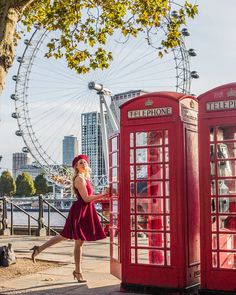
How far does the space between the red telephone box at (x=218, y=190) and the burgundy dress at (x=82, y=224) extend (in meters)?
1.44

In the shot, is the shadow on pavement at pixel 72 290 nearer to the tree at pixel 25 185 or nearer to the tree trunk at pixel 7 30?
the tree trunk at pixel 7 30

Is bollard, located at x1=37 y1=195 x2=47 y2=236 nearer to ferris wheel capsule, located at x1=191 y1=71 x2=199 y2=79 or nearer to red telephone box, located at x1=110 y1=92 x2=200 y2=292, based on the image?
red telephone box, located at x1=110 y1=92 x2=200 y2=292

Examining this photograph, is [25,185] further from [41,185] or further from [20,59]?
[20,59]

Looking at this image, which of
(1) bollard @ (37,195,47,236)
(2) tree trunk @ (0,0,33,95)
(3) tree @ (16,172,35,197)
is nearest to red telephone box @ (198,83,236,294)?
(2) tree trunk @ (0,0,33,95)

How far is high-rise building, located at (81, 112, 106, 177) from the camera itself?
3588 cm

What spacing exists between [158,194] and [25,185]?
71.4 m

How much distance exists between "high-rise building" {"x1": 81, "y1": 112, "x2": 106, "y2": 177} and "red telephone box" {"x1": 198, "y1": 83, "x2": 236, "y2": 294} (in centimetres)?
2999

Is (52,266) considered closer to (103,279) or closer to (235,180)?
(103,279)

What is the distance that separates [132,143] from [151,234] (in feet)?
3.28

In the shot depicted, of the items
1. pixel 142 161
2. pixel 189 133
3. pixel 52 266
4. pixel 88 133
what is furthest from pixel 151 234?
pixel 88 133

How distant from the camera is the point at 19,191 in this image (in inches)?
3017

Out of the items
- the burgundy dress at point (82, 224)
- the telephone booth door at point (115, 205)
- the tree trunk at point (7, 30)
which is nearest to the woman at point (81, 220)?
the burgundy dress at point (82, 224)

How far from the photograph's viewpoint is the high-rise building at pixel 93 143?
35875 mm

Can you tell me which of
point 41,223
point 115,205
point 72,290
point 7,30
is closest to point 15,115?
Result: point 41,223
